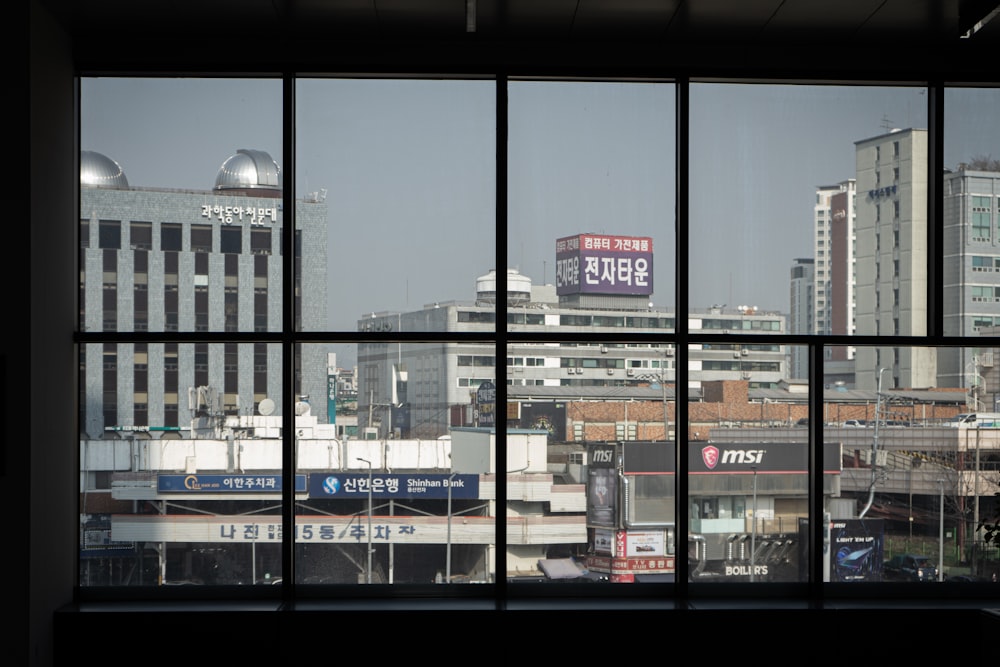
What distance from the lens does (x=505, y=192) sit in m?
5.63

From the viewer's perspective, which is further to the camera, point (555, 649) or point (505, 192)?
point (505, 192)

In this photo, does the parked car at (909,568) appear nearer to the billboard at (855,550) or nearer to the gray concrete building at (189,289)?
the billboard at (855,550)

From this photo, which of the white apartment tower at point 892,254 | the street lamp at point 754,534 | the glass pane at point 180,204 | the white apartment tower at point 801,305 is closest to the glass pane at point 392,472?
the glass pane at point 180,204

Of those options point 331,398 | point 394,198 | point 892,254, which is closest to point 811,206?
point 892,254

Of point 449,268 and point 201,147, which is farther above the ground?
point 201,147

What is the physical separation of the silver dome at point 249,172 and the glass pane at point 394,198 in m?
0.16

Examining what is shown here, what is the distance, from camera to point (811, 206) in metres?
5.76

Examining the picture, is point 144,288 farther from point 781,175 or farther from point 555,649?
point 781,175

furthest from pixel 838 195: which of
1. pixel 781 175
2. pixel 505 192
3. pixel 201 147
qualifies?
pixel 201 147

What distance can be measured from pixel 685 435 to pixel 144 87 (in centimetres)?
385

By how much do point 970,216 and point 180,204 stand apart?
4.79 meters

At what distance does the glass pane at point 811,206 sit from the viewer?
18.7ft

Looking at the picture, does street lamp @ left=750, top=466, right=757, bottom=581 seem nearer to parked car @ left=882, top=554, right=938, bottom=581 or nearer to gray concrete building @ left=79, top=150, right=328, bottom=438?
parked car @ left=882, top=554, right=938, bottom=581

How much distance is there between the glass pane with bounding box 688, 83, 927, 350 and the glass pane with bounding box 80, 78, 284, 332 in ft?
8.29
